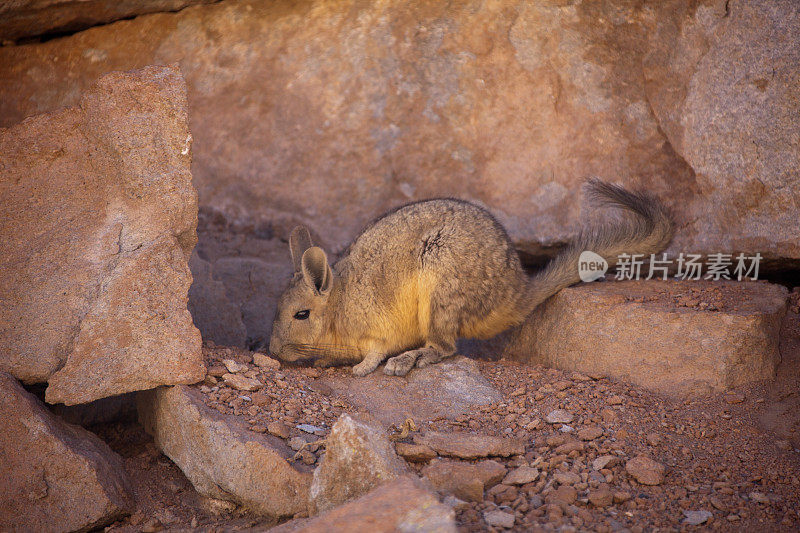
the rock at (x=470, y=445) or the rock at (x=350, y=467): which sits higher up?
the rock at (x=350, y=467)

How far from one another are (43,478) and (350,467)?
5.96 ft

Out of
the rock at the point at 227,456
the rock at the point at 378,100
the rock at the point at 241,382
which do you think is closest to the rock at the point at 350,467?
the rock at the point at 227,456

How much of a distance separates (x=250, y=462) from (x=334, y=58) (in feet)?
14.6

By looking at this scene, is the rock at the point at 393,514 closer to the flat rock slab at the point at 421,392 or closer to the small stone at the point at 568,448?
the small stone at the point at 568,448

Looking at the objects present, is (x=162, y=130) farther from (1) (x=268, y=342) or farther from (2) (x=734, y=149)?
(2) (x=734, y=149)

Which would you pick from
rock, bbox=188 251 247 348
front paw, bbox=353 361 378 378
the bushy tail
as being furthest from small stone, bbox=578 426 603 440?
rock, bbox=188 251 247 348

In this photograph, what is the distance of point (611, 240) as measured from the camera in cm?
563

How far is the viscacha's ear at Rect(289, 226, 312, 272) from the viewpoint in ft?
19.0

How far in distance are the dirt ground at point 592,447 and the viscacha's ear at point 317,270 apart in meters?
0.76

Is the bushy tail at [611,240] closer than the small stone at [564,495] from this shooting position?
No

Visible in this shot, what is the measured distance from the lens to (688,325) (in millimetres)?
4812

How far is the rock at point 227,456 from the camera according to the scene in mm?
3703

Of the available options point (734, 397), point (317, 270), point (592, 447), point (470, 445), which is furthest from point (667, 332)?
point (317, 270)

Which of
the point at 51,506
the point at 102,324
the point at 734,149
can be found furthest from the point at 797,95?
the point at 51,506
